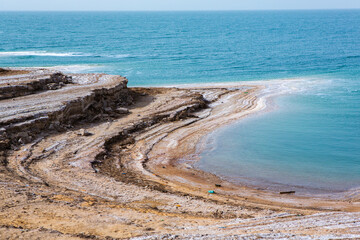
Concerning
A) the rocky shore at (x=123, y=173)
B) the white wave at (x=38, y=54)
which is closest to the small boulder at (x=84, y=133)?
the rocky shore at (x=123, y=173)

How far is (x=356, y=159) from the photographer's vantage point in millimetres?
17406

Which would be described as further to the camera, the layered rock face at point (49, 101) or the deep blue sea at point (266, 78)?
the layered rock face at point (49, 101)

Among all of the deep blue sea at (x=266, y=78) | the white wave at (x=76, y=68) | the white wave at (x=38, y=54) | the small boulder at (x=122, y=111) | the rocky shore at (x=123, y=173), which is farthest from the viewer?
the white wave at (x=38, y=54)

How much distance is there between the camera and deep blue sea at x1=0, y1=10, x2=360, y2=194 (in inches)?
667

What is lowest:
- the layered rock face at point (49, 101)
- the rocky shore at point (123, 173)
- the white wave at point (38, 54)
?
A: the rocky shore at point (123, 173)

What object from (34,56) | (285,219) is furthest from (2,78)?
(34,56)

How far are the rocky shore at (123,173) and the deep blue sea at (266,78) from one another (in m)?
1.56

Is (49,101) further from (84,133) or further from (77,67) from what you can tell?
(77,67)

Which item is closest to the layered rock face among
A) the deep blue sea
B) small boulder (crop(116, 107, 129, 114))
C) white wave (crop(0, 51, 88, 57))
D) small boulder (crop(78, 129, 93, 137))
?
small boulder (crop(116, 107, 129, 114))

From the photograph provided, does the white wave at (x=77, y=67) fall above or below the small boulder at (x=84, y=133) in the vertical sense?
above

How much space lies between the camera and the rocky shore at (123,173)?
9.69 m

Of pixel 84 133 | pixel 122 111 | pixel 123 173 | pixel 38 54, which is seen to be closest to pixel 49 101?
pixel 84 133

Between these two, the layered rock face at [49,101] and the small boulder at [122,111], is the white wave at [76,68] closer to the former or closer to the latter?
the layered rock face at [49,101]

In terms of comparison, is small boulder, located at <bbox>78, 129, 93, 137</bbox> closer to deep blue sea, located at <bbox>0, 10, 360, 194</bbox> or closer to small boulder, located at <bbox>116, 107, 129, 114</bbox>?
small boulder, located at <bbox>116, 107, 129, 114</bbox>
